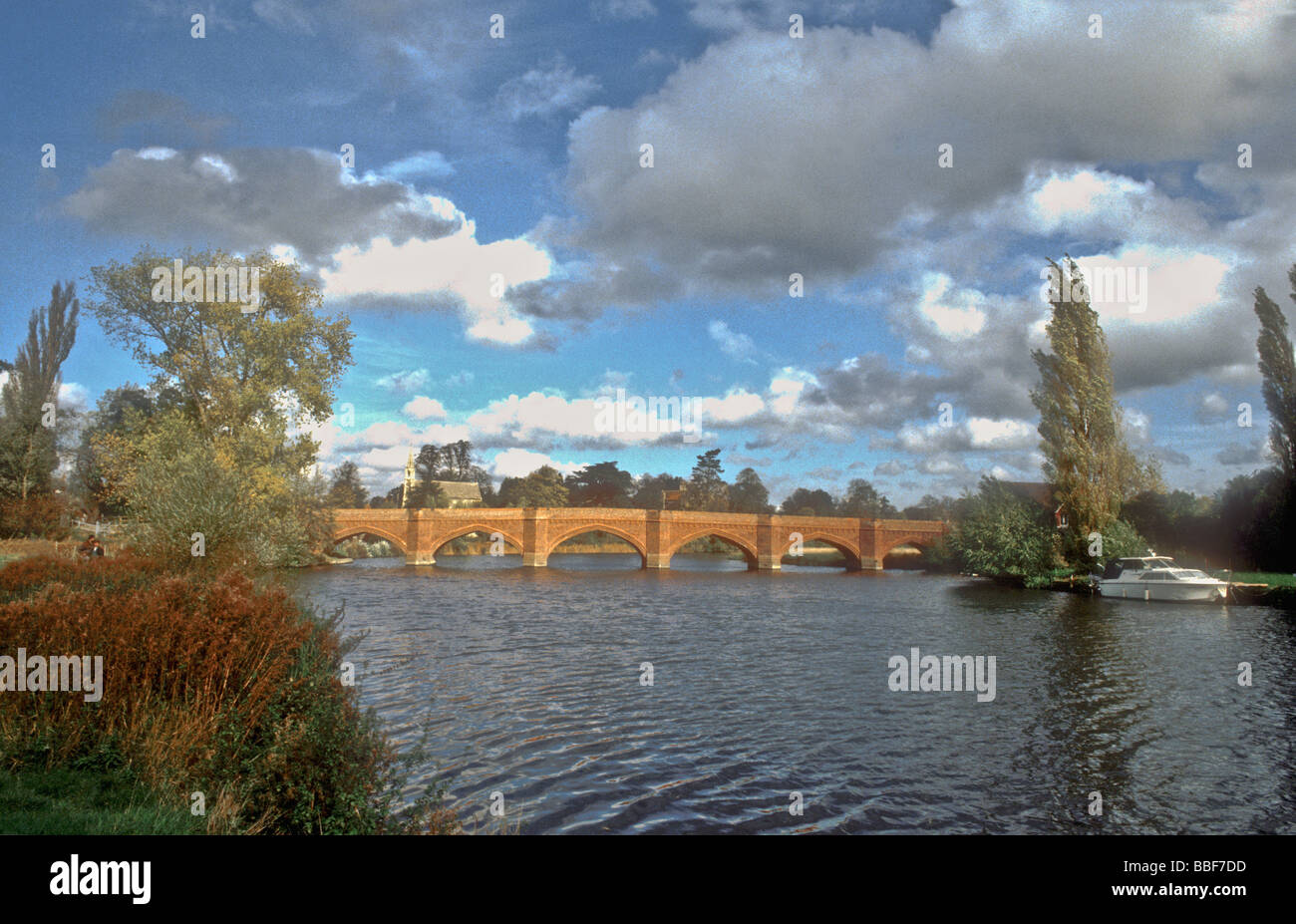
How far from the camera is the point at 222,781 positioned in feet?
22.1

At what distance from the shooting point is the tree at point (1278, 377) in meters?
34.9

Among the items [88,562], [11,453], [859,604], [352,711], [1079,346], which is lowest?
[859,604]

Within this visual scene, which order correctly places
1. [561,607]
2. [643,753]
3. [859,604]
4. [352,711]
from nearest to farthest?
[352,711], [643,753], [561,607], [859,604]

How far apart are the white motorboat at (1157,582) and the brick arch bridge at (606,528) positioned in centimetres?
2285

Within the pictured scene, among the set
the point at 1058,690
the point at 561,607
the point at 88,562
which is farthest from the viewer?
the point at 561,607

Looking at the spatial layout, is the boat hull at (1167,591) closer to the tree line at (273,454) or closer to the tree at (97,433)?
the tree line at (273,454)

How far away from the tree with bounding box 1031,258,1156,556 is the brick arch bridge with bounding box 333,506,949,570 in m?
21.0

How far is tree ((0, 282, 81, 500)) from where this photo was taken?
35844mm

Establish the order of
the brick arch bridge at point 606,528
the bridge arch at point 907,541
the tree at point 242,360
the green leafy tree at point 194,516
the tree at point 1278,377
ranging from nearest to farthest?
the green leafy tree at point 194,516 < the tree at point 242,360 < the tree at point 1278,377 < the brick arch bridge at point 606,528 < the bridge arch at point 907,541

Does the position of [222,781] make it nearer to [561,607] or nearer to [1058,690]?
[1058,690]

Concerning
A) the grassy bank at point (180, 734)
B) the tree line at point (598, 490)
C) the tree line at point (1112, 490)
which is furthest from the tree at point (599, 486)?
the grassy bank at point (180, 734)

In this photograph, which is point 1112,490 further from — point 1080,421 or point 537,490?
point 537,490

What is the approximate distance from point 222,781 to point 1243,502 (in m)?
46.3
